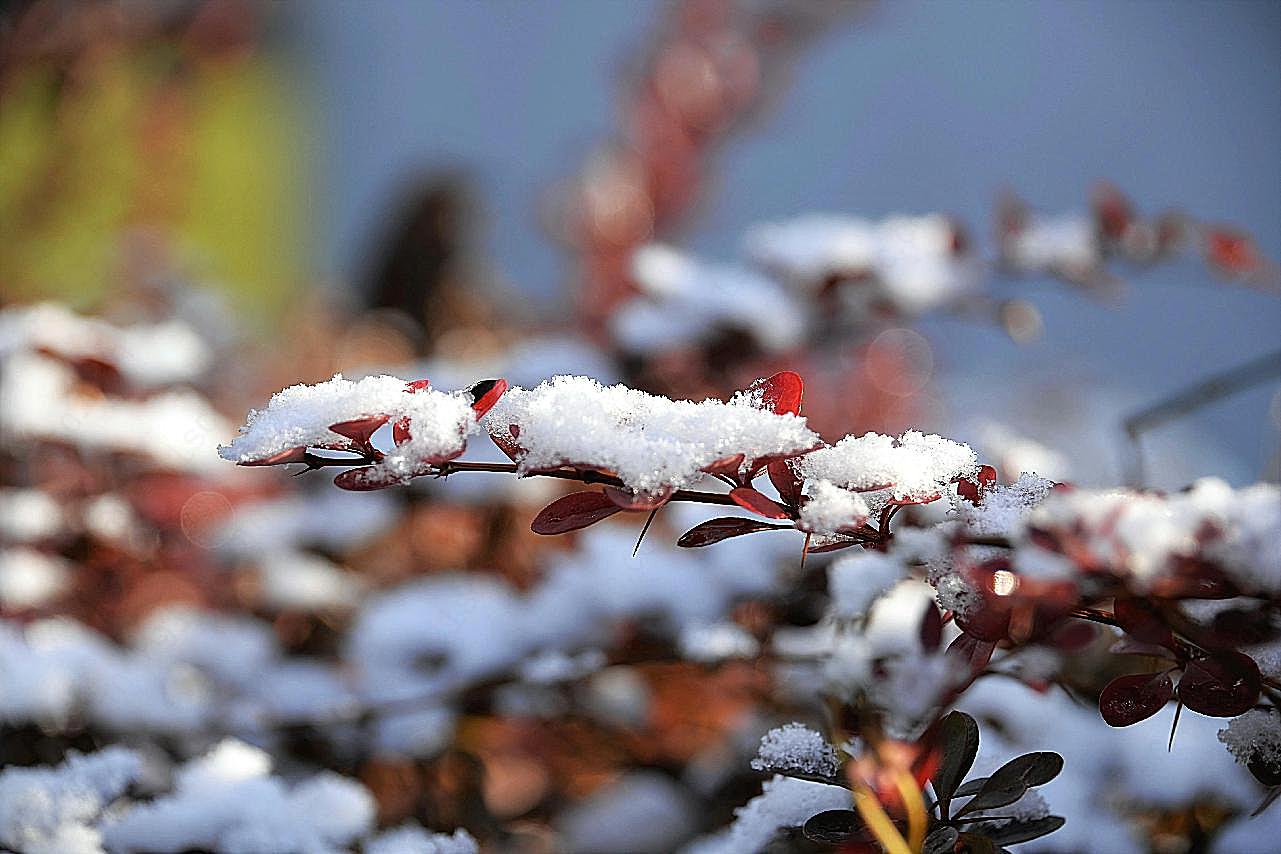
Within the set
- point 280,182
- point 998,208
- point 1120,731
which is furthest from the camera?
point 280,182

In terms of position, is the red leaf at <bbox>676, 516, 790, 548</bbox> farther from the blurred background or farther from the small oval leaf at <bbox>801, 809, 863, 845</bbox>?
the blurred background

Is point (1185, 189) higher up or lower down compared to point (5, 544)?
higher up

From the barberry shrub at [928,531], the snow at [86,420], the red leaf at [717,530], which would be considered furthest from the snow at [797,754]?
the snow at [86,420]

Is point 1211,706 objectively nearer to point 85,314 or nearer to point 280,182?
point 85,314

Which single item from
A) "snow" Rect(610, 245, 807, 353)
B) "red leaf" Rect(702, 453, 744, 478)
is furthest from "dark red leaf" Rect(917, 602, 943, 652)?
"snow" Rect(610, 245, 807, 353)

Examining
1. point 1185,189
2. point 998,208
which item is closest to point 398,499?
point 998,208

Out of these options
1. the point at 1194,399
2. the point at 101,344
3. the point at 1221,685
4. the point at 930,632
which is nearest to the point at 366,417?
the point at 930,632

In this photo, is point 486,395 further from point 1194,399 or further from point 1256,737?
point 1194,399

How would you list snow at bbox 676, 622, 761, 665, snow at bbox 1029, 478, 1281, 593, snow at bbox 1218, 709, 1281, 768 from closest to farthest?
1. snow at bbox 1029, 478, 1281, 593
2. snow at bbox 1218, 709, 1281, 768
3. snow at bbox 676, 622, 761, 665

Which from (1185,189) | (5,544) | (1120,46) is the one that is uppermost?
(1120,46)
